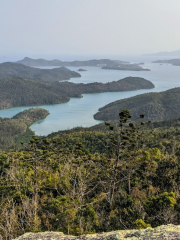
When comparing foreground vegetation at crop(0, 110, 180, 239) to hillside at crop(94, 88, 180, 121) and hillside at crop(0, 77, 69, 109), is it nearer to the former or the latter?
hillside at crop(94, 88, 180, 121)

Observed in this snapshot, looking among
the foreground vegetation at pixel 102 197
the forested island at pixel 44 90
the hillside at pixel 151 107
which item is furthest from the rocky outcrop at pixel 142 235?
the forested island at pixel 44 90

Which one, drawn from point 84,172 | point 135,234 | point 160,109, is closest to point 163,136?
point 84,172

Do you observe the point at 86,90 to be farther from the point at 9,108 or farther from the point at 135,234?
the point at 135,234

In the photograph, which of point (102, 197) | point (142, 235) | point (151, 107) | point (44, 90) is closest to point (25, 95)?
point (44, 90)

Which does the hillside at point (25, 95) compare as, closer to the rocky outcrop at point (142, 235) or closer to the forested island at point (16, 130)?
the forested island at point (16, 130)

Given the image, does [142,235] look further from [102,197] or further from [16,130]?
[16,130]

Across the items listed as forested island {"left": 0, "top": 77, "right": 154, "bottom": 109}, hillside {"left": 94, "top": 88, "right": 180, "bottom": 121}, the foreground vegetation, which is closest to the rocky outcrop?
the foreground vegetation

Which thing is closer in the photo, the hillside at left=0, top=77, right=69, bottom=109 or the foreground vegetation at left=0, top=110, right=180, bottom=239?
the foreground vegetation at left=0, top=110, right=180, bottom=239
